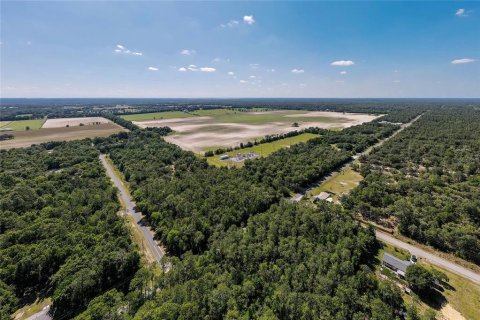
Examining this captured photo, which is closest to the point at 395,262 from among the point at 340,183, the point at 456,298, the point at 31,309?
the point at 456,298

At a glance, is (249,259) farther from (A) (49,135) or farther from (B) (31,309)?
(A) (49,135)

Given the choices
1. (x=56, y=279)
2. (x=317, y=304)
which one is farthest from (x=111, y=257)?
(x=317, y=304)

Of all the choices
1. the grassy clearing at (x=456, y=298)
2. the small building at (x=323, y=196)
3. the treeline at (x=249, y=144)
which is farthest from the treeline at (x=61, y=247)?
the treeline at (x=249, y=144)

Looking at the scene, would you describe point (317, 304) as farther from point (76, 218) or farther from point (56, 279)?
point (76, 218)

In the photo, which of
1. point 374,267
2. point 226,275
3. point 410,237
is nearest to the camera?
point 226,275

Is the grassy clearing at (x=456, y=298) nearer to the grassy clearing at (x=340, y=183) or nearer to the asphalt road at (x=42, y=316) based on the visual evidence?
the grassy clearing at (x=340, y=183)

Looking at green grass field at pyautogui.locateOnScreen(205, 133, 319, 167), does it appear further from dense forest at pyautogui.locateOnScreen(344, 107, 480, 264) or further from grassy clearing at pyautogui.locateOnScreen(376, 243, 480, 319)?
grassy clearing at pyautogui.locateOnScreen(376, 243, 480, 319)

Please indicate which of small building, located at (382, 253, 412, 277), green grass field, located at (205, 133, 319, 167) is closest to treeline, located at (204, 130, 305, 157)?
green grass field, located at (205, 133, 319, 167)
